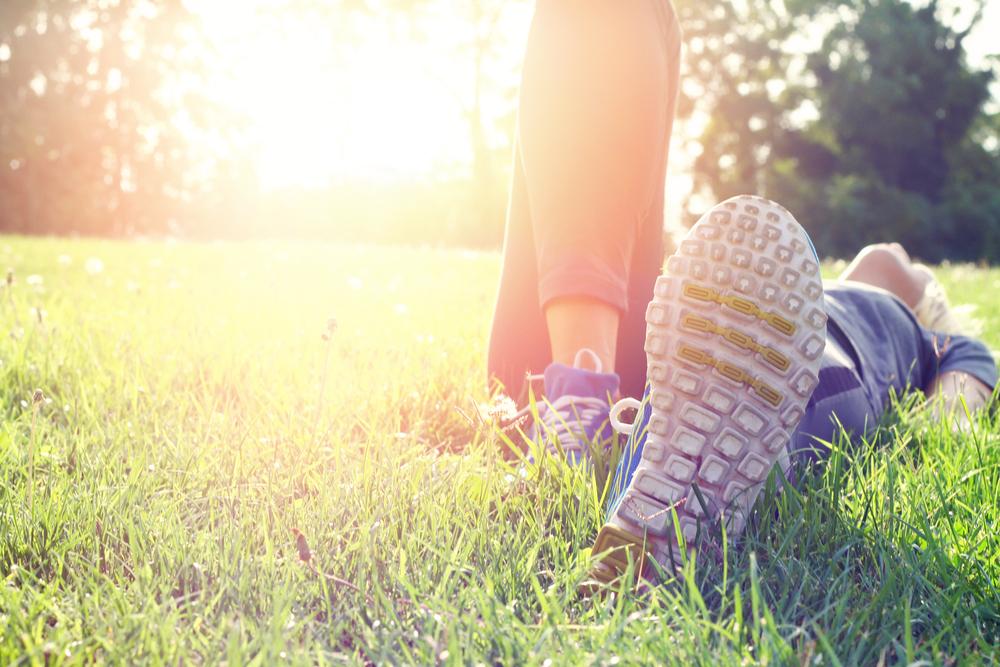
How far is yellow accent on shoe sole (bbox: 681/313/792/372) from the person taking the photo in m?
1.21

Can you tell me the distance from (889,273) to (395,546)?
215 centimetres

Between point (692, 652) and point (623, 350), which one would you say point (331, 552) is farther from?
point (623, 350)

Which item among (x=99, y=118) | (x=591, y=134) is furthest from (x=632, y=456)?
(x=99, y=118)

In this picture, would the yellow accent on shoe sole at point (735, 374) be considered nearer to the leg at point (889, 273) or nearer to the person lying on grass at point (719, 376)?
the person lying on grass at point (719, 376)

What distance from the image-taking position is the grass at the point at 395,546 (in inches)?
39.9

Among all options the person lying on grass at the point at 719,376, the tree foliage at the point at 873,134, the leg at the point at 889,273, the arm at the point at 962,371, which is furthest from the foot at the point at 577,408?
the tree foliage at the point at 873,134

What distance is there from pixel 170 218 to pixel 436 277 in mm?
18926

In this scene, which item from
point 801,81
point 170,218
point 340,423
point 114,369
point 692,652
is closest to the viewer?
point 692,652

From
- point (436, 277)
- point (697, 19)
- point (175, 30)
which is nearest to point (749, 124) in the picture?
point (697, 19)

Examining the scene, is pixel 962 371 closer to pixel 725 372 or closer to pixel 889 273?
pixel 889 273

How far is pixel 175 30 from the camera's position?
24.2 metres

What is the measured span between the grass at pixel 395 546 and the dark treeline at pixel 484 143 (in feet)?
58.8

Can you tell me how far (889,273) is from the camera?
Answer: 2.86 metres

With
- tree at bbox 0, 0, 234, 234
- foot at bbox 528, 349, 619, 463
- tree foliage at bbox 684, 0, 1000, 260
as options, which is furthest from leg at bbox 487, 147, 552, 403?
tree foliage at bbox 684, 0, 1000, 260
